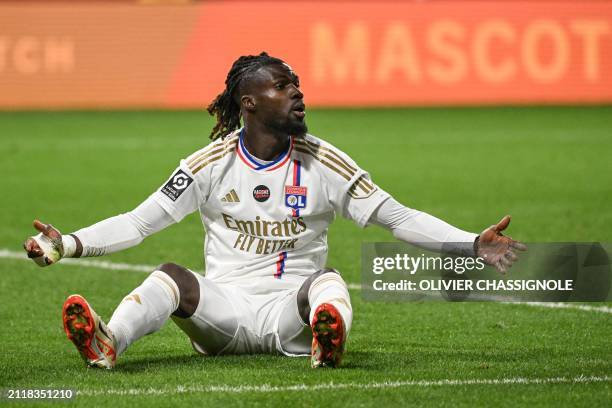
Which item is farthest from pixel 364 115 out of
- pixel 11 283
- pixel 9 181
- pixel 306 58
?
pixel 11 283

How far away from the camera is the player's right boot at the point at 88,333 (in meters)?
5.54

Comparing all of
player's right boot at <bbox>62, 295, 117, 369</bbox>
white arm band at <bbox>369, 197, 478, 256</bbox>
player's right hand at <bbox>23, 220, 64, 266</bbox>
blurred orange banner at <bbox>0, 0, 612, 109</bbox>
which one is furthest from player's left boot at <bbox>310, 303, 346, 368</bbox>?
blurred orange banner at <bbox>0, 0, 612, 109</bbox>

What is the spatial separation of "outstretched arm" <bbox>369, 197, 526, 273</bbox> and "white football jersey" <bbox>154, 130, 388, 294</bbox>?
0.10m

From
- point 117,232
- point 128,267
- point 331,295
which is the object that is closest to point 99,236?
point 117,232

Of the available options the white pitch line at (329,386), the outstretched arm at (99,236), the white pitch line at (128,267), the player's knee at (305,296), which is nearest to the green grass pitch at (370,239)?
the white pitch line at (329,386)

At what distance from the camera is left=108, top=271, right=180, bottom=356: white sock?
229 inches

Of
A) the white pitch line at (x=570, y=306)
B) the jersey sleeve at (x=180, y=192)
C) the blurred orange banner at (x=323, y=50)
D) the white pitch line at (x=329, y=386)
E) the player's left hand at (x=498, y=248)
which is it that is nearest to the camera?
the white pitch line at (x=329, y=386)

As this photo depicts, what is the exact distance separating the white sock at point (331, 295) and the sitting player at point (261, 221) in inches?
0.4

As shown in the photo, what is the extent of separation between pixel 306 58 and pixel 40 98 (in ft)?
15.9

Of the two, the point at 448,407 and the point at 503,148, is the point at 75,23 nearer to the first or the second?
the point at 503,148

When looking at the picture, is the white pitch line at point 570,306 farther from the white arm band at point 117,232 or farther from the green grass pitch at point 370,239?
the white arm band at point 117,232

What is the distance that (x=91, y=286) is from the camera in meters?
8.84

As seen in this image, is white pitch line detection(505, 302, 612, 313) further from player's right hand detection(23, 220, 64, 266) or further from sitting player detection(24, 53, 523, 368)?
player's right hand detection(23, 220, 64, 266)

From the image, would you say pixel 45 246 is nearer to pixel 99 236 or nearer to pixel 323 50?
pixel 99 236
